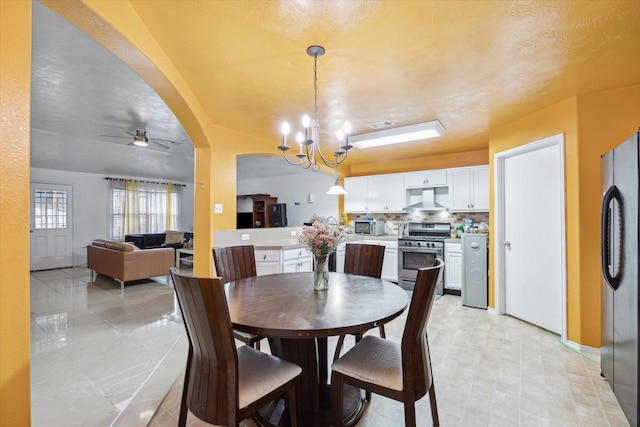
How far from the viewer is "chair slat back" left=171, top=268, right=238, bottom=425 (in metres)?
1.17

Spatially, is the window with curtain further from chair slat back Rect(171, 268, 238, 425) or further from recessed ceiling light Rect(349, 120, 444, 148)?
chair slat back Rect(171, 268, 238, 425)

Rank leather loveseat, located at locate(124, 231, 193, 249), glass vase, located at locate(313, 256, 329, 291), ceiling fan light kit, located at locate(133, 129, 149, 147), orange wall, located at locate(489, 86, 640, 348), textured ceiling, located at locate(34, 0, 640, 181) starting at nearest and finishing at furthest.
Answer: textured ceiling, located at locate(34, 0, 640, 181), glass vase, located at locate(313, 256, 329, 291), orange wall, located at locate(489, 86, 640, 348), ceiling fan light kit, located at locate(133, 129, 149, 147), leather loveseat, located at locate(124, 231, 193, 249)

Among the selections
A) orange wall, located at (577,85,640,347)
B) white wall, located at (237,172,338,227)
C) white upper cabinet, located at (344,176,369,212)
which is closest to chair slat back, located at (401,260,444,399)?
orange wall, located at (577,85,640,347)

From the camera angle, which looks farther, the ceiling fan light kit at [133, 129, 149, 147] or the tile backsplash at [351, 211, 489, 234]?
the tile backsplash at [351, 211, 489, 234]

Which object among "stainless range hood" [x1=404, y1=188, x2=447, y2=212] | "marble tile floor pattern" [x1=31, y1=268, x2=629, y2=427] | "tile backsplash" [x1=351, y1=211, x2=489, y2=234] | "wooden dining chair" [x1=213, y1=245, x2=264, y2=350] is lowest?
"marble tile floor pattern" [x1=31, y1=268, x2=629, y2=427]

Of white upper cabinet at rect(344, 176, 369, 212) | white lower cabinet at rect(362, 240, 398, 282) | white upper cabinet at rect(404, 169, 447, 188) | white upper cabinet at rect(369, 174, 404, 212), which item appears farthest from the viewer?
white upper cabinet at rect(344, 176, 369, 212)

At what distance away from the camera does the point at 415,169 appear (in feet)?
18.0

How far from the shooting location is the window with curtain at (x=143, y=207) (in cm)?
791

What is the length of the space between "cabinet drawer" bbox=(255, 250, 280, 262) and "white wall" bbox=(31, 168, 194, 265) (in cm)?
615

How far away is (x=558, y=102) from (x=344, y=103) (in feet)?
6.81

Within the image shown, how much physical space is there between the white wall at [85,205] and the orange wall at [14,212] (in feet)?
25.8

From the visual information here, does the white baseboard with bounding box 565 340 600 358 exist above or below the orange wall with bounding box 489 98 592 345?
below

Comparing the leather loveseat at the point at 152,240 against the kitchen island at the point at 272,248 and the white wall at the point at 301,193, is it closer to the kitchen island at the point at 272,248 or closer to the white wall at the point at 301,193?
the white wall at the point at 301,193

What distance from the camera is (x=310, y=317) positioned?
4.64 feet
